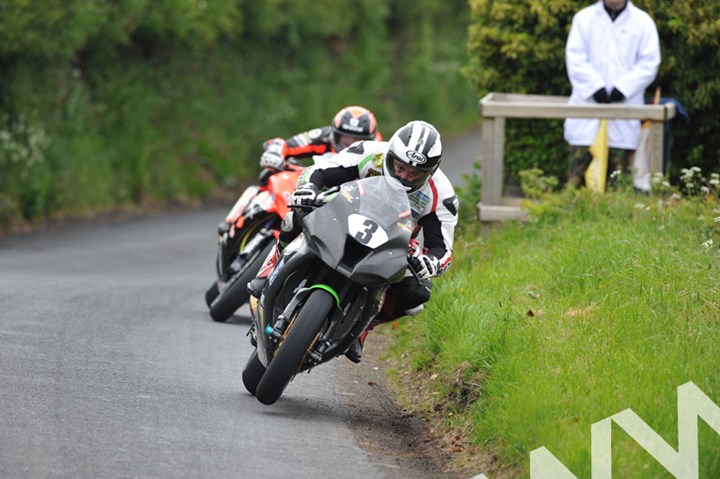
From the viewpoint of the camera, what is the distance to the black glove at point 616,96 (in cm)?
1241

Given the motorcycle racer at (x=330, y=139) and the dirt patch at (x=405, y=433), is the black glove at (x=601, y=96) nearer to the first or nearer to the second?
the motorcycle racer at (x=330, y=139)

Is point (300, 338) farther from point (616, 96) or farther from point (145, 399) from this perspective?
point (616, 96)

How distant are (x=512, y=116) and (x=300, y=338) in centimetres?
547

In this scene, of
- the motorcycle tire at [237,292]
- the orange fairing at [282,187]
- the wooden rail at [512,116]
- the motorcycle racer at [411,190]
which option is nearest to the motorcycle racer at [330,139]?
the orange fairing at [282,187]

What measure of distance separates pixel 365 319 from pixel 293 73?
2260 centimetres

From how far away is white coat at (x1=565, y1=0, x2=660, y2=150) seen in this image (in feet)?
41.1

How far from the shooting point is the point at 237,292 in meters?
11.2

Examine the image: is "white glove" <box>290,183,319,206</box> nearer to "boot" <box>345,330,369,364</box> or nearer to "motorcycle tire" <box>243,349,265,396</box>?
"boot" <box>345,330,369,364</box>

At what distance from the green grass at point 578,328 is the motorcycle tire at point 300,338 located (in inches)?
42.3

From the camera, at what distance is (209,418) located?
758 cm

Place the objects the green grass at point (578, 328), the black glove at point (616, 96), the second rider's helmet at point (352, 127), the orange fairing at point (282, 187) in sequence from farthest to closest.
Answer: the black glove at point (616, 96)
the second rider's helmet at point (352, 127)
the orange fairing at point (282, 187)
the green grass at point (578, 328)

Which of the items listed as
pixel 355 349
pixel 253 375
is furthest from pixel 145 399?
pixel 355 349

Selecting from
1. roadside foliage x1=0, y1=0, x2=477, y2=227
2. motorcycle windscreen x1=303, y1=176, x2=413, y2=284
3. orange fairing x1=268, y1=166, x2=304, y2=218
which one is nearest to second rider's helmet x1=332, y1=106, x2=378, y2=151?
orange fairing x1=268, y1=166, x2=304, y2=218

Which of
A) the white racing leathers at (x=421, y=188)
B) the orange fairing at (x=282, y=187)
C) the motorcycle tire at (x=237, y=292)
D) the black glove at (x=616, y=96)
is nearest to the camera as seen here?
the white racing leathers at (x=421, y=188)
